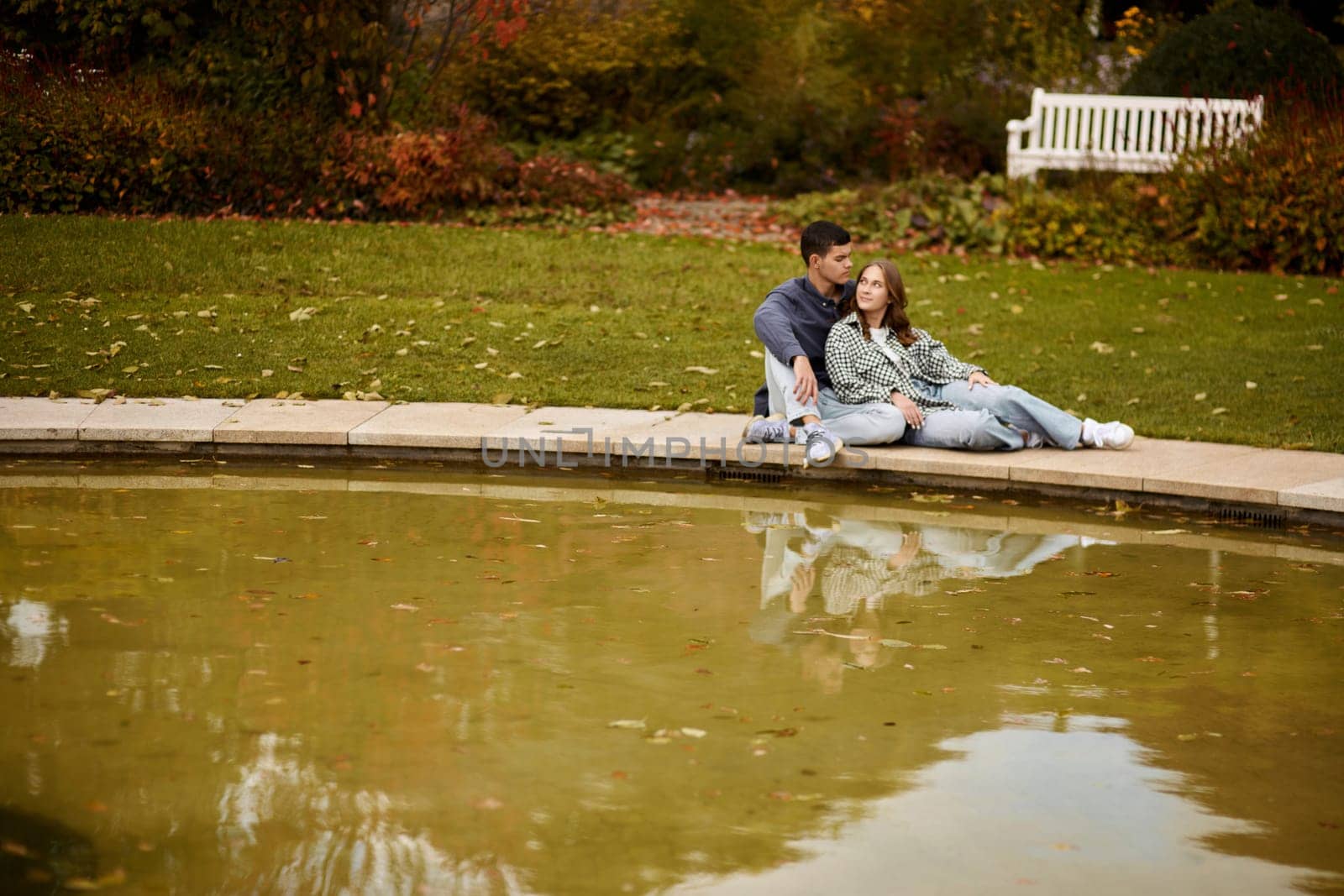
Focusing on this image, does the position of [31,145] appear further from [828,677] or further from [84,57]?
[828,677]

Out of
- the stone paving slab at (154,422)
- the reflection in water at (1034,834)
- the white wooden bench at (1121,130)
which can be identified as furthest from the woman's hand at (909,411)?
the white wooden bench at (1121,130)

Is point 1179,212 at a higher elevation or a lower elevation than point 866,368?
higher

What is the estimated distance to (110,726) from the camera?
3.94 meters

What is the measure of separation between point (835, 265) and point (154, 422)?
3346 millimetres

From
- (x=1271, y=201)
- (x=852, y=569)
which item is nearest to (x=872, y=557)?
(x=852, y=569)

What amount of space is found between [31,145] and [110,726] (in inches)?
401

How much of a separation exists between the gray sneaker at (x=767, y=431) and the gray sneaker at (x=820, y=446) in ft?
0.38

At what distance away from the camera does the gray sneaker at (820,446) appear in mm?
6770

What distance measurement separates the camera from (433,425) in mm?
7277

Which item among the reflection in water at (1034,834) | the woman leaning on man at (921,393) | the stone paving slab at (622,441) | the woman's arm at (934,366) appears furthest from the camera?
the woman's arm at (934,366)

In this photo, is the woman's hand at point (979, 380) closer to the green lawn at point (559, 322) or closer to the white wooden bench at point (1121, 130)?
the green lawn at point (559, 322)

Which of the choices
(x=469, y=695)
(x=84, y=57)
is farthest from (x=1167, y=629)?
(x=84, y=57)

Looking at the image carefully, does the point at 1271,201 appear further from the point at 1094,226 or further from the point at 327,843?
the point at 327,843

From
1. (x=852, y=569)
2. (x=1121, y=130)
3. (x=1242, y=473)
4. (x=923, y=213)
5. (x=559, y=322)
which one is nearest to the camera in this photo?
(x=852, y=569)
